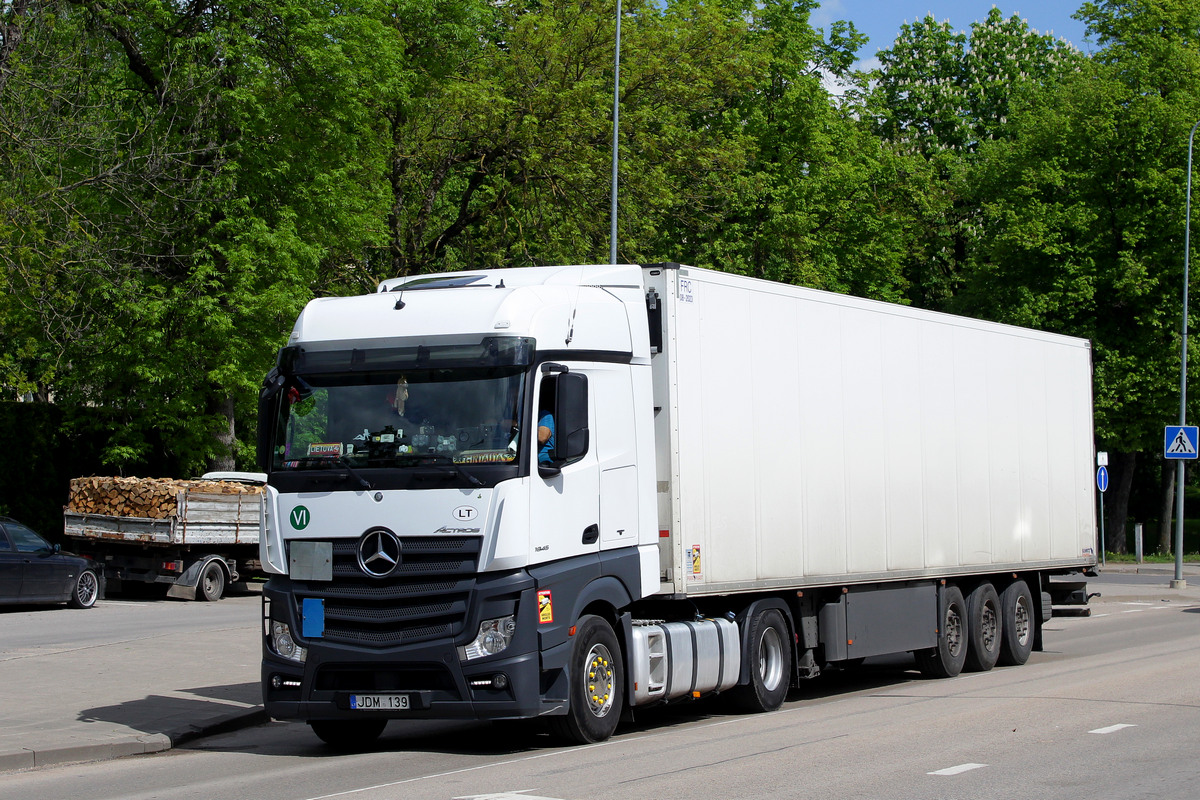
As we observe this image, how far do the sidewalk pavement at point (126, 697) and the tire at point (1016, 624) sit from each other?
29.4ft

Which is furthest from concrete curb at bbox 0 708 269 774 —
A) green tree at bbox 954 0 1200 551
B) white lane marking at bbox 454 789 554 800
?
green tree at bbox 954 0 1200 551

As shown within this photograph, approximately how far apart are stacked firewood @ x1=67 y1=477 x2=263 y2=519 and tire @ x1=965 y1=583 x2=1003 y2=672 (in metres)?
14.9

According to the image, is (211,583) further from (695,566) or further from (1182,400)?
(1182,400)

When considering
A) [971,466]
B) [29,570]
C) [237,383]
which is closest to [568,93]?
[237,383]

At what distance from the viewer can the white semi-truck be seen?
943 cm

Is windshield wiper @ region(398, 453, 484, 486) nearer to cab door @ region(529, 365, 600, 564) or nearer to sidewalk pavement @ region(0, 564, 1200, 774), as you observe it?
cab door @ region(529, 365, 600, 564)

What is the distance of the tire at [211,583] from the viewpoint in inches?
999

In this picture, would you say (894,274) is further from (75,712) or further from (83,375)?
(75,712)

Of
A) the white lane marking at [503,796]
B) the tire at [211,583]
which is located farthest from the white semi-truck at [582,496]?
the tire at [211,583]

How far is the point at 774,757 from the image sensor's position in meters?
9.41

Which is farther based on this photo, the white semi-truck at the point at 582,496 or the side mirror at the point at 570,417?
the side mirror at the point at 570,417

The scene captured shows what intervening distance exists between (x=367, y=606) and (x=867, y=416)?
20.2 ft

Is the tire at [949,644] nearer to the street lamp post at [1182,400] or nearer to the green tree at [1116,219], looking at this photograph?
the street lamp post at [1182,400]

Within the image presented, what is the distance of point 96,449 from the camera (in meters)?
30.5
